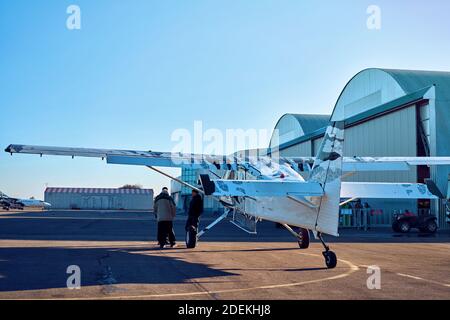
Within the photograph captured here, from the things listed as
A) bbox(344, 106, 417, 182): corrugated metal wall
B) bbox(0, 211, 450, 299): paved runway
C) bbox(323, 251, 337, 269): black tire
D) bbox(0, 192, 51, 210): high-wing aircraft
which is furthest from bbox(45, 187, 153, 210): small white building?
bbox(323, 251, 337, 269): black tire

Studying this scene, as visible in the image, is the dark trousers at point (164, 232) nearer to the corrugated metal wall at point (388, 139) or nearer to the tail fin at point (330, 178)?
the tail fin at point (330, 178)

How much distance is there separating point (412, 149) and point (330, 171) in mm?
22252

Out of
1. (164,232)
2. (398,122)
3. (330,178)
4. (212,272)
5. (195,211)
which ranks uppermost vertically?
(398,122)

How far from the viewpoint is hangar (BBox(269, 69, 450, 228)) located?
1196 inches

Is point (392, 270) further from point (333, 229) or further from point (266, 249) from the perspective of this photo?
point (266, 249)

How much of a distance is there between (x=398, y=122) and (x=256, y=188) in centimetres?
2502

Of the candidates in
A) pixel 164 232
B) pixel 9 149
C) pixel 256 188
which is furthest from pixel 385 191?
pixel 9 149

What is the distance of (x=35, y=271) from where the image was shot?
31.3ft

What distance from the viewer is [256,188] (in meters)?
10.5

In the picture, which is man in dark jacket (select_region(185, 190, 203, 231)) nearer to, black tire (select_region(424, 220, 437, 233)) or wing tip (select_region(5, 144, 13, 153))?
wing tip (select_region(5, 144, 13, 153))

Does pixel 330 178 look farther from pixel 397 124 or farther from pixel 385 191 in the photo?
pixel 397 124

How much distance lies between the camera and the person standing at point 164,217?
50.3 ft
